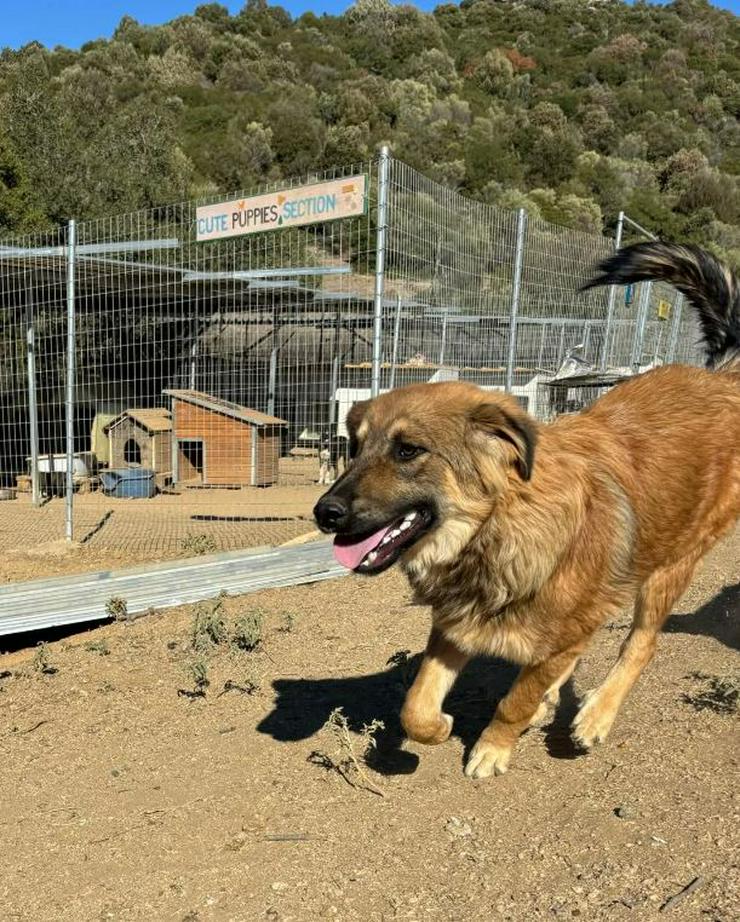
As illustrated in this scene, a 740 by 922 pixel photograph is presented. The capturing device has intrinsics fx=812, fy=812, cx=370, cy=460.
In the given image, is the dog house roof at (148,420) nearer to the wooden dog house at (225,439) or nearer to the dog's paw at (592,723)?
the wooden dog house at (225,439)

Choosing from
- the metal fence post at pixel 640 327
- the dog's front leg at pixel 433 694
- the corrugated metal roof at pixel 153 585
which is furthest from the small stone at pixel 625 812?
the metal fence post at pixel 640 327

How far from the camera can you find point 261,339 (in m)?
17.8

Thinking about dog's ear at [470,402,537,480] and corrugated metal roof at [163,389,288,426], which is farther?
corrugated metal roof at [163,389,288,426]

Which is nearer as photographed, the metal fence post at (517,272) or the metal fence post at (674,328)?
the metal fence post at (517,272)

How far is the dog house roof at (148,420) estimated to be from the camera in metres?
14.0

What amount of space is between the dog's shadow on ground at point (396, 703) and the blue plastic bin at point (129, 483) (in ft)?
31.2

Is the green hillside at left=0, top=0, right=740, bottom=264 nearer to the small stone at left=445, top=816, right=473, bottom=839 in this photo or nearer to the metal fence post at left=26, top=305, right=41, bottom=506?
the metal fence post at left=26, top=305, right=41, bottom=506

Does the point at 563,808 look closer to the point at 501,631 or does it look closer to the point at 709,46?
the point at 501,631

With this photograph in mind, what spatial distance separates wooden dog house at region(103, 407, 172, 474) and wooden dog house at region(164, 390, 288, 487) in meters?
0.35

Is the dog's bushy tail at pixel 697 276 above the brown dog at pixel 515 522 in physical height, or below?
above

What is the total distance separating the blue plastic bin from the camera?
43.3 ft

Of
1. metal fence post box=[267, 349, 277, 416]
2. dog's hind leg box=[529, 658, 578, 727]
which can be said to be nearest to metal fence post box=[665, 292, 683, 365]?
metal fence post box=[267, 349, 277, 416]

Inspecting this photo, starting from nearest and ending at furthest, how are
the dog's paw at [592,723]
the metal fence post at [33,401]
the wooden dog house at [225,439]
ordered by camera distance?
the dog's paw at [592,723] < the metal fence post at [33,401] < the wooden dog house at [225,439]

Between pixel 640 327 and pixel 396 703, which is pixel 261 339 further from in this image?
pixel 396 703
